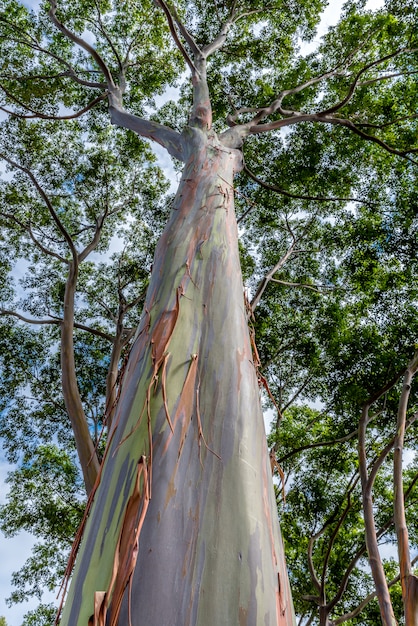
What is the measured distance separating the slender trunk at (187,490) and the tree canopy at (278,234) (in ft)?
17.5

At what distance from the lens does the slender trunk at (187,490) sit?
736mm

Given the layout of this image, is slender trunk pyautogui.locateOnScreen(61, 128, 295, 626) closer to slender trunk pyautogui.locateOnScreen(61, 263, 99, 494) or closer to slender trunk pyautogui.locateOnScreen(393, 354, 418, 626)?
slender trunk pyautogui.locateOnScreen(61, 263, 99, 494)

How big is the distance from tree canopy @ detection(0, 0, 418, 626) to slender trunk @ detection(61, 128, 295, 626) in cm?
533

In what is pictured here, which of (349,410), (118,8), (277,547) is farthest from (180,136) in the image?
(118,8)

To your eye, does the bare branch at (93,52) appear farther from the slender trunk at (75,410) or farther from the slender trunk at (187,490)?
the slender trunk at (187,490)

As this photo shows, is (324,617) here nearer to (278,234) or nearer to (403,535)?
(403,535)

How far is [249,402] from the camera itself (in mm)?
1157

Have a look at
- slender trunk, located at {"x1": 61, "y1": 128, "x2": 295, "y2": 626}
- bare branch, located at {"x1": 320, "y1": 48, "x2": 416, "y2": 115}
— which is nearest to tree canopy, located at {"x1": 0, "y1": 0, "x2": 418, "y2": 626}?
bare branch, located at {"x1": 320, "y1": 48, "x2": 416, "y2": 115}

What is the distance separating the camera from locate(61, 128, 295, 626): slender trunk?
736 millimetres

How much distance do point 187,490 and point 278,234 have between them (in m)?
7.40

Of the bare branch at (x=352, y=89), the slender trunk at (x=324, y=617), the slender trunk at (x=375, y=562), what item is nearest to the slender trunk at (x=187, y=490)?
the bare branch at (x=352, y=89)

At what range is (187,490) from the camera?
0.89m

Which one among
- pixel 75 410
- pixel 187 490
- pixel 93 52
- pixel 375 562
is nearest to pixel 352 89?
pixel 93 52

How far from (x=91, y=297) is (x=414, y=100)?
6.32 meters
